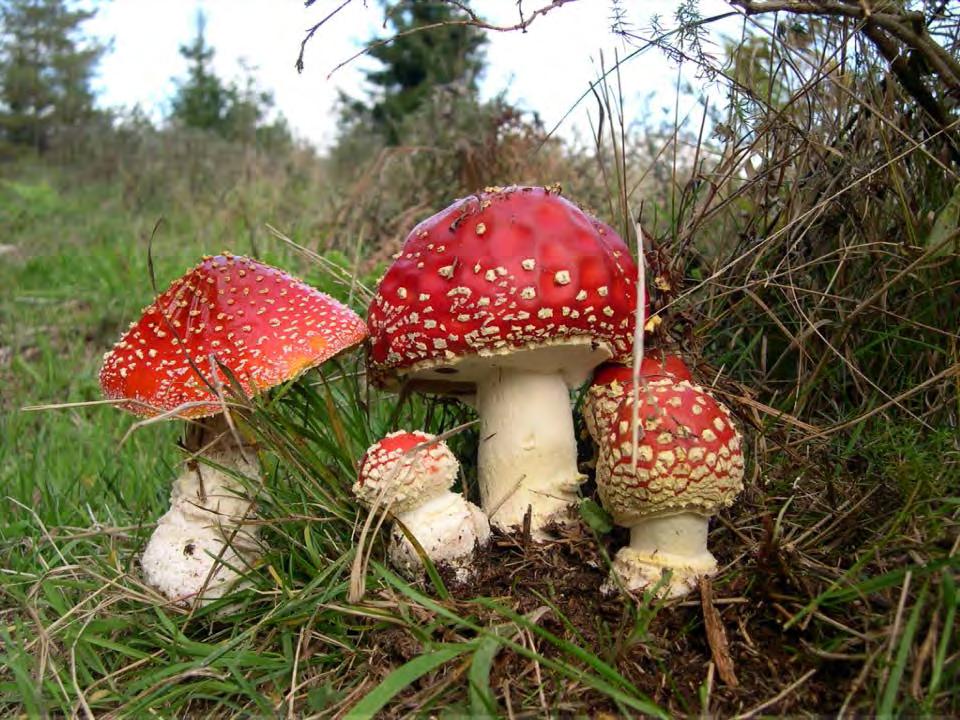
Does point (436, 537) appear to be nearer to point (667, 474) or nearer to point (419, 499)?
point (419, 499)

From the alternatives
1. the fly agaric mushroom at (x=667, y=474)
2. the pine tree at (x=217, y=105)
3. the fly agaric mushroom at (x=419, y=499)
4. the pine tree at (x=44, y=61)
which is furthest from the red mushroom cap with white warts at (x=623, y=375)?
the pine tree at (x=44, y=61)

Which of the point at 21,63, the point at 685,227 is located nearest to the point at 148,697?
the point at 685,227

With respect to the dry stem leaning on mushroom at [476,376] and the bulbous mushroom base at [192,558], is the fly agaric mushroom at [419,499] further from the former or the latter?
the bulbous mushroom base at [192,558]

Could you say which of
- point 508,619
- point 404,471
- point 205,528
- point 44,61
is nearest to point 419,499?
point 404,471

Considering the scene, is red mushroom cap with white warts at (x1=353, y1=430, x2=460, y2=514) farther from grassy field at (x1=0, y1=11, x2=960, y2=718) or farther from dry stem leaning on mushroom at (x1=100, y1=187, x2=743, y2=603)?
grassy field at (x1=0, y1=11, x2=960, y2=718)

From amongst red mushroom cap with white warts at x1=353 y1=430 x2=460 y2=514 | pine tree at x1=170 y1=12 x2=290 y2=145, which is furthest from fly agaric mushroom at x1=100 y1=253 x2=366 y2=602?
pine tree at x1=170 y1=12 x2=290 y2=145
